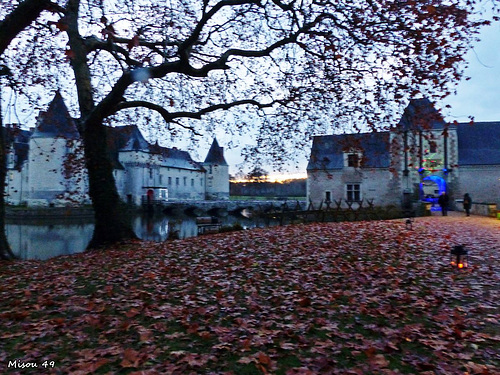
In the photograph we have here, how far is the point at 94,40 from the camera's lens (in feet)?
34.0

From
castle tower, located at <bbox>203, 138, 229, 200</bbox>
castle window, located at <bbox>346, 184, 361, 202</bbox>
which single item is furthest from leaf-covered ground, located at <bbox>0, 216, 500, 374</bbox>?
castle tower, located at <bbox>203, 138, 229, 200</bbox>

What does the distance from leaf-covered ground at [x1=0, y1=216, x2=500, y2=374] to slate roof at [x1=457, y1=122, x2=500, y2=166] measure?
23962mm

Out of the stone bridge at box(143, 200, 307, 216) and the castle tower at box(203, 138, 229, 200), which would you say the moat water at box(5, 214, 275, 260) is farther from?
the castle tower at box(203, 138, 229, 200)

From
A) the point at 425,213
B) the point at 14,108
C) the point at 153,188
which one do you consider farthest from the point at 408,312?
the point at 153,188

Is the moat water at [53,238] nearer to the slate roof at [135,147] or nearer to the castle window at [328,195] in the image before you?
the slate roof at [135,147]

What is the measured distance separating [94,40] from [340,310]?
9867 millimetres

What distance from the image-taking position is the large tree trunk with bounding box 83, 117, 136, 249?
10383 millimetres

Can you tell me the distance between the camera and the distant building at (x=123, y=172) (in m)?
26.9

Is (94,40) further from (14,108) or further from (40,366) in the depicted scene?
(40,366)

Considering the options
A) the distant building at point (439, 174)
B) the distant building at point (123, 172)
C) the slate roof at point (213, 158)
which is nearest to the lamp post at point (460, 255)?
the distant building at point (123, 172)

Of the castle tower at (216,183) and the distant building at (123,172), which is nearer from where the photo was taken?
the distant building at (123,172)

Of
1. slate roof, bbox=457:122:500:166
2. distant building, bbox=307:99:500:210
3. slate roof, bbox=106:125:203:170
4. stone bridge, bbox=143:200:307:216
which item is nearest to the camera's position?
slate roof, bbox=106:125:203:170

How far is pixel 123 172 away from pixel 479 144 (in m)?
44.8

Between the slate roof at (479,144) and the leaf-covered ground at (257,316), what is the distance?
23962mm
